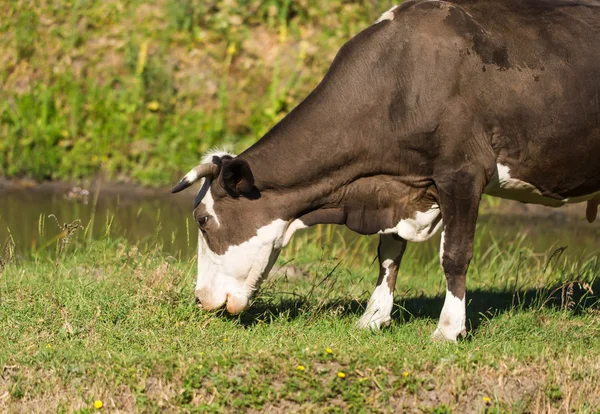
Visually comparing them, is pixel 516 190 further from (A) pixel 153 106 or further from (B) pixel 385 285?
(A) pixel 153 106

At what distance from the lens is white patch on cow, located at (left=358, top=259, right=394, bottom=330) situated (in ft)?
23.3

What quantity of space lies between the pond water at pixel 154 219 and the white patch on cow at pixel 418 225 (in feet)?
11.5

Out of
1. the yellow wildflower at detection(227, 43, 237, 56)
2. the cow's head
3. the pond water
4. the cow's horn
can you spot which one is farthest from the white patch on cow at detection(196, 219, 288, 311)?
the yellow wildflower at detection(227, 43, 237, 56)

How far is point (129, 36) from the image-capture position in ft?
48.7

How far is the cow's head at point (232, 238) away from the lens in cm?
674

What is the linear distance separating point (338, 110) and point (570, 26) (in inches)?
67.4

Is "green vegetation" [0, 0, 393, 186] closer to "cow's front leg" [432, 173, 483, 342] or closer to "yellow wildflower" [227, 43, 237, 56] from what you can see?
"yellow wildflower" [227, 43, 237, 56]

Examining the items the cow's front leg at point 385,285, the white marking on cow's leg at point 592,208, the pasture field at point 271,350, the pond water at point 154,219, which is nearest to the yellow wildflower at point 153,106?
the pond water at point 154,219

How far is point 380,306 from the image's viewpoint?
7.21 meters

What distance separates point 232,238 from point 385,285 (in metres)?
1.25

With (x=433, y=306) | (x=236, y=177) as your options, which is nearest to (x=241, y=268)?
(x=236, y=177)

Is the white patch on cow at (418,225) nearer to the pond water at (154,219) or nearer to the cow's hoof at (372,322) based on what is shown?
the cow's hoof at (372,322)

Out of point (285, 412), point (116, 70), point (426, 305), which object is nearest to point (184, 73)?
point (116, 70)

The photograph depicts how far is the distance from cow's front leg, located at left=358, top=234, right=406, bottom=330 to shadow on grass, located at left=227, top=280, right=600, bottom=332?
0.13m
